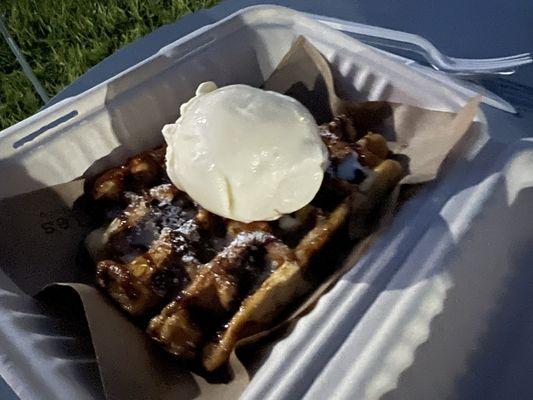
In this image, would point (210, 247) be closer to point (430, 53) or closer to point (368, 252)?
point (368, 252)

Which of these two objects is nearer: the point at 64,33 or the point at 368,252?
the point at 368,252

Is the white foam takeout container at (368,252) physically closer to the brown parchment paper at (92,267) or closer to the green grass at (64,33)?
the brown parchment paper at (92,267)

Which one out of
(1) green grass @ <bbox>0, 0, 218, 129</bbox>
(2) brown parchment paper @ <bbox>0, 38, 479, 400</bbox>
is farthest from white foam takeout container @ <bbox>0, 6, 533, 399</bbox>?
(1) green grass @ <bbox>0, 0, 218, 129</bbox>

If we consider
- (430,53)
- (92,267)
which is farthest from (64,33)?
(92,267)

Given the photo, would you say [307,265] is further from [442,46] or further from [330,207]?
[442,46]

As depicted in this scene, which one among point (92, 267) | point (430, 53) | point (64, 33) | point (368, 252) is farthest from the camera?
point (64, 33)

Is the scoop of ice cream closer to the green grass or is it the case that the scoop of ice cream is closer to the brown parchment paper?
the brown parchment paper

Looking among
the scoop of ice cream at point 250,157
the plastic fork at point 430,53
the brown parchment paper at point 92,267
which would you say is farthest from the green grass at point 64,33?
the scoop of ice cream at point 250,157
